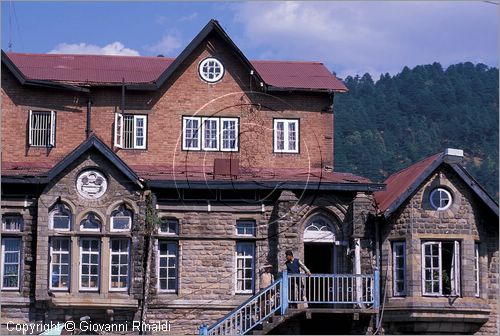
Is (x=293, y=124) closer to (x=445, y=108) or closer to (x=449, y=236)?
(x=449, y=236)

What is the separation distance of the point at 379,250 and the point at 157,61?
35.3 feet

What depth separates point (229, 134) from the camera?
4072 cm

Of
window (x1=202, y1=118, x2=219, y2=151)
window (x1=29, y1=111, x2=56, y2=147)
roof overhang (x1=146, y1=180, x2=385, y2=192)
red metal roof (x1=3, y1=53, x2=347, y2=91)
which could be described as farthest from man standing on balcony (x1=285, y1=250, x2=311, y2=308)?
window (x1=29, y1=111, x2=56, y2=147)

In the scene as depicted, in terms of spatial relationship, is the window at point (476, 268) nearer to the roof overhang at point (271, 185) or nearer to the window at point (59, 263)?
the roof overhang at point (271, 185)

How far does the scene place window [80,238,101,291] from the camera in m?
37.1

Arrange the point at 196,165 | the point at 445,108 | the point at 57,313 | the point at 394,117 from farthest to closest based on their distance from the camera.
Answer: the point at 445,108, the point at 394,117, the point at 196,165, the point at 57,313

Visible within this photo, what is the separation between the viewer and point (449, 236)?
37.8 metres


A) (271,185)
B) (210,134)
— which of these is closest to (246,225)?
(271,185)

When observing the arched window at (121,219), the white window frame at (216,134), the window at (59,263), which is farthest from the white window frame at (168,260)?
the white window frame at (216,134)

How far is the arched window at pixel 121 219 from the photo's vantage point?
37438 millimetres

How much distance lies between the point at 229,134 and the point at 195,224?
409 cm

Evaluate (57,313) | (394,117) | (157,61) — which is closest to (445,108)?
(394,117)

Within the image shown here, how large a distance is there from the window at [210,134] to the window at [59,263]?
20.3 feet

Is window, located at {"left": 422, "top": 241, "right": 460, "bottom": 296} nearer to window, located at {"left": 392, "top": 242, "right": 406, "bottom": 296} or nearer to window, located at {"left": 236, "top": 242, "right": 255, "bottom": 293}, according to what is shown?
window, located at {"left": 392, "top": 242, "right": 406, "bottom": 296}
